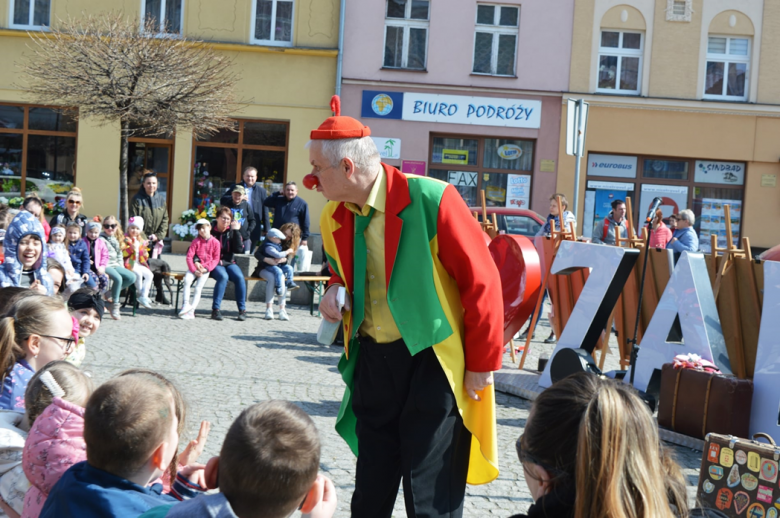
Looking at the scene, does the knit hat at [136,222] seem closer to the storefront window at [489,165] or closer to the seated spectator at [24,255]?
the seated spectator at [24,255]

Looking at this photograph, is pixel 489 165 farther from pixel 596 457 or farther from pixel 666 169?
pixel 596 457

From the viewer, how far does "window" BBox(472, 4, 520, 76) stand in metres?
20.6

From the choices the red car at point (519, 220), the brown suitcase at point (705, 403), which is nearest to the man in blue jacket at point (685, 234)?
the red car at point (519, 220)

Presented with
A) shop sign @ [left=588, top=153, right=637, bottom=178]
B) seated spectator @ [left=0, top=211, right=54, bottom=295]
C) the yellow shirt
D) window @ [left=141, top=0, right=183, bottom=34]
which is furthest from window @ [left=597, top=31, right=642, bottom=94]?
the yellow shirt

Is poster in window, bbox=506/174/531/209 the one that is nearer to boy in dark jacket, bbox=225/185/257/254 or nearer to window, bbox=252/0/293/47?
window, bbox=252/0/293/47

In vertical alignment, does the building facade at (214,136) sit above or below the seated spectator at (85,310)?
above

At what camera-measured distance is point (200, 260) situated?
37.2 feet

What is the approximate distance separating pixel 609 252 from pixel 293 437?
5.54 m

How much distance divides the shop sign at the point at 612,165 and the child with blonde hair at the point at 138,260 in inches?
487

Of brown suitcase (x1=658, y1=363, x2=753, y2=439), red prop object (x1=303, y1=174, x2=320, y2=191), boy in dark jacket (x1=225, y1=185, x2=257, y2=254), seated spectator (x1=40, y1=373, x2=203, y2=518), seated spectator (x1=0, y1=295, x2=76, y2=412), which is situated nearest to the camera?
seated spectator (x1=40, y1=373, x2=203, y2=518)

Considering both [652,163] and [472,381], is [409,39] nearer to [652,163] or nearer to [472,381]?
[652,163]

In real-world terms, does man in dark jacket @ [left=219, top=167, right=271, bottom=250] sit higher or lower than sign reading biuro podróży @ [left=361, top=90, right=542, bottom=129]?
lower

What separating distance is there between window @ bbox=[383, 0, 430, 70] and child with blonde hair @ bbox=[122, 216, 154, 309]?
10.4 m

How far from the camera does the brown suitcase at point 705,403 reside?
567 cm
